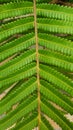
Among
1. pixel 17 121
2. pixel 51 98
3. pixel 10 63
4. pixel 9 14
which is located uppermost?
pixel 9 14

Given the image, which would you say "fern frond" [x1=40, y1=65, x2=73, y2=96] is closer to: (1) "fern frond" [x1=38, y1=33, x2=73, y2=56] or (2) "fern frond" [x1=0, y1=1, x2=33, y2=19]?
(1) "fern frond" [x1=38, y1=33, x2=73, y2=56]

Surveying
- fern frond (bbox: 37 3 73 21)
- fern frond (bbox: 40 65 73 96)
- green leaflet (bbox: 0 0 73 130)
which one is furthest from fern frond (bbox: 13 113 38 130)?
fern frond (bbox: 37 3 73 21)

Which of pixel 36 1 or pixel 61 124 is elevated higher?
pixel 36 1

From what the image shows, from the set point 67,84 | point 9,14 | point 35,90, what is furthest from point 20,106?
point 9,14

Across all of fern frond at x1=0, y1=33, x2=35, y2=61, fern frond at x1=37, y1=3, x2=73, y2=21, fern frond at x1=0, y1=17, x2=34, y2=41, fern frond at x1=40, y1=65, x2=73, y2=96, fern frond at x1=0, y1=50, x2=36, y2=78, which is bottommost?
fern frond at x1=40, y1=65, x2=73, y2=96

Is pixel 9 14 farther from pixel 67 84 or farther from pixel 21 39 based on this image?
pixel 67 84

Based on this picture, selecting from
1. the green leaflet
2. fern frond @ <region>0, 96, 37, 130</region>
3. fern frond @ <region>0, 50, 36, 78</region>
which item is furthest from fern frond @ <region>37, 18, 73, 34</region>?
fern frond @ <region>0, 96, 37, 130</region>

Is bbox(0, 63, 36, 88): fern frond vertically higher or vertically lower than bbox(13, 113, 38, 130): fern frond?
higher

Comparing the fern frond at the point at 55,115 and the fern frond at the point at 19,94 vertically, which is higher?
the fern frond at the point at 19,94

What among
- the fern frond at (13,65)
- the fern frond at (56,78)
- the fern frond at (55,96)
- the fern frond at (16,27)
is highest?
the fern frond at (16,27)

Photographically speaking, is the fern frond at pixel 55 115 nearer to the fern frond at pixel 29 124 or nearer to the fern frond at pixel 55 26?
the fern frond at pixel 29 124

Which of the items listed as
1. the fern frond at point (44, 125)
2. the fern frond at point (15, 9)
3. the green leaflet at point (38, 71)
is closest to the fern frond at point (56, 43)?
the green leaflet at point (38, 71)
